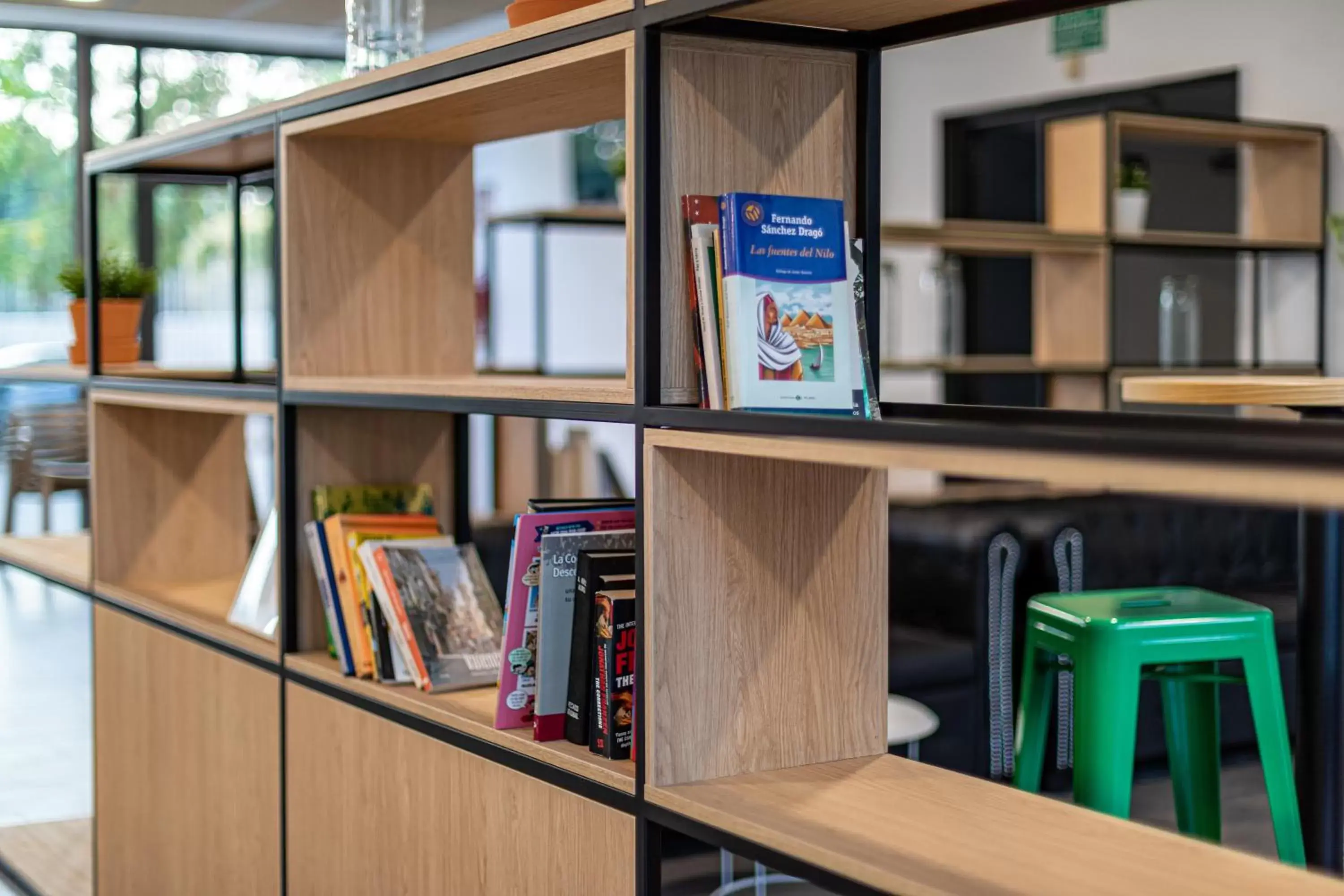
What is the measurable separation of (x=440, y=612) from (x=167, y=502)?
1264 millimetres

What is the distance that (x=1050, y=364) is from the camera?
5.61m

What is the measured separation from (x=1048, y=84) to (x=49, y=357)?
16.7ft

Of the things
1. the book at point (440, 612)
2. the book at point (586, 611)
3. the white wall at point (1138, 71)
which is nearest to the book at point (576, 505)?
the book at point (586, 611)

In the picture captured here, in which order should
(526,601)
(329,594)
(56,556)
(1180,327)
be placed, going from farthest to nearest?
(1180,327) → (56,556) → (329,594) → (526,601)

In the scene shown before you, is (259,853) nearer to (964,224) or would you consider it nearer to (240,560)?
(240,560)

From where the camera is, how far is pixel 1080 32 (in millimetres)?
5914

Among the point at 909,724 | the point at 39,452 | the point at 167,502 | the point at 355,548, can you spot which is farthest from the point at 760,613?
the point at 39,452

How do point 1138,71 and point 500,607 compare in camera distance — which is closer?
point 500,607

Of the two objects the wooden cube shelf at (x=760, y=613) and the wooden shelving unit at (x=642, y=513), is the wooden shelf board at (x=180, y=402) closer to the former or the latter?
the wooden shelving unit at (x=642, y=513)

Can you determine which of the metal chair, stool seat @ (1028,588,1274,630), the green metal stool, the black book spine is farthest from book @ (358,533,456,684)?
the metal chair

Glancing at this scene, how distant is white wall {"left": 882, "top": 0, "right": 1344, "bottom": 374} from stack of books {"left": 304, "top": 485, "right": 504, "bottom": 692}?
3469mm

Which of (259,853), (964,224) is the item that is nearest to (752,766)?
(259,853)

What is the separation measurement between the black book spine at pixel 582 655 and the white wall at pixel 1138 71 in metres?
3.90

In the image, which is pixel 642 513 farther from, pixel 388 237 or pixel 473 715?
pixel 388 237
